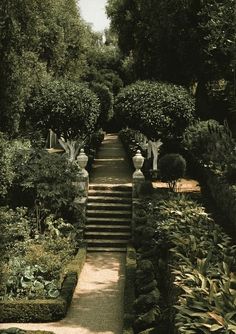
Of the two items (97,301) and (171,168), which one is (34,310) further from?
(171,168)

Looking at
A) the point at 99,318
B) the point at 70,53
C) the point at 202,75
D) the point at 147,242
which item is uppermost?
the point at 70,53

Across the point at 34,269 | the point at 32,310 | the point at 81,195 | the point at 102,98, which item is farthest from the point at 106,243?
the point at 102,98

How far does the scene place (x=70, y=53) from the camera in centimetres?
2984

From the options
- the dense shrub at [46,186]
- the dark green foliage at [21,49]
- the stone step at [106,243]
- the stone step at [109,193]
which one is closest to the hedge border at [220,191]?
the stone step at [109,193]

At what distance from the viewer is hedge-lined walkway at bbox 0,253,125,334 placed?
9938 millimetres

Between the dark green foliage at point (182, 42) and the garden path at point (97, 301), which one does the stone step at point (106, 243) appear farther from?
the dark green foliage at point (182, 42)

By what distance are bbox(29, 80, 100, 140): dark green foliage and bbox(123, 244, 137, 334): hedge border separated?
6353mm

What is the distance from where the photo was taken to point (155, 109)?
1936cm

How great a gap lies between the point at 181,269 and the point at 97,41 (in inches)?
1778

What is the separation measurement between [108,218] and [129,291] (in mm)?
5822

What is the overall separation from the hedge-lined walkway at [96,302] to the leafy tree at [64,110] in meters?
6.30

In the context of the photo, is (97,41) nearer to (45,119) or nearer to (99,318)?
(45,119)

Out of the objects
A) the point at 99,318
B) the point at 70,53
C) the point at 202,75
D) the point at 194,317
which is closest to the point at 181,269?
the point at 194,317

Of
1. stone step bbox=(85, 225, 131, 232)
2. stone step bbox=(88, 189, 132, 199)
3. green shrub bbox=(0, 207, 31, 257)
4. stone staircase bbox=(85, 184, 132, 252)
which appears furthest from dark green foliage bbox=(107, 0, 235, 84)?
green shrub bbox=(0, 207, 31, 257)
